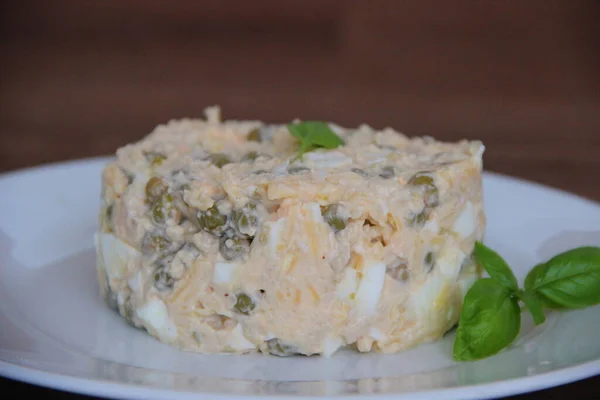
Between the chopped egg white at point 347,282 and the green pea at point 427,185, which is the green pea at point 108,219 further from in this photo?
the green pea at point 427,185

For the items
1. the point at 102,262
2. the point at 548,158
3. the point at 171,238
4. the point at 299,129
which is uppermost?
the point at 299,129

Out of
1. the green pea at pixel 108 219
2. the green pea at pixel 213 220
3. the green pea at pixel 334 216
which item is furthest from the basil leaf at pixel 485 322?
the green pea at pixel 108 219

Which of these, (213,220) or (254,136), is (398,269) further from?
(254,136)

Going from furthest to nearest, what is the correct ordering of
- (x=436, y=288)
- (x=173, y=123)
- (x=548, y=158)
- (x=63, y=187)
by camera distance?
(x=548, y=158) < (x=63, y=187) < (x=173, y=123) < (x=436, y=288)

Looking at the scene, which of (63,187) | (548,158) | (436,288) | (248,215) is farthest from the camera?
(548,158)

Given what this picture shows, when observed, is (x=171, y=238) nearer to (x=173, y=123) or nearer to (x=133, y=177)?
(x=133, y=177)

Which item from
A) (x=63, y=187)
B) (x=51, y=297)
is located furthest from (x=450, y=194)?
(x=63, y=187)
